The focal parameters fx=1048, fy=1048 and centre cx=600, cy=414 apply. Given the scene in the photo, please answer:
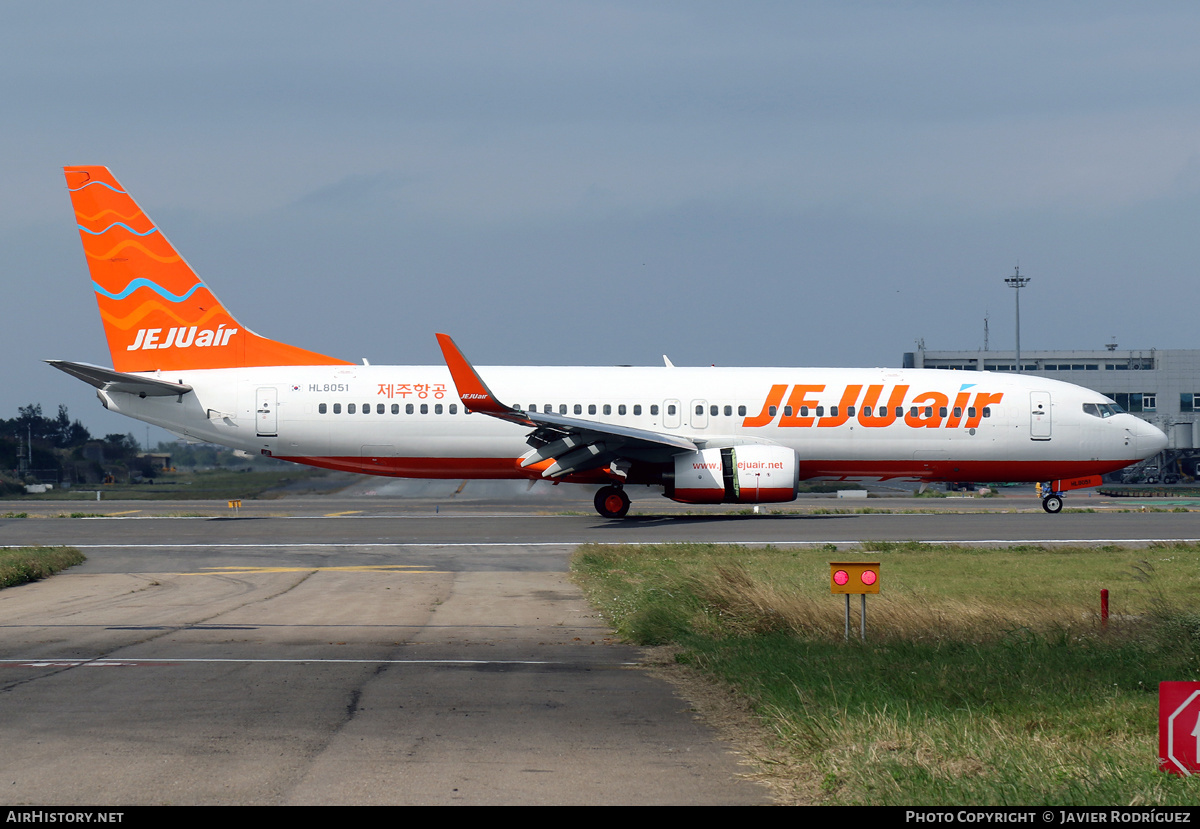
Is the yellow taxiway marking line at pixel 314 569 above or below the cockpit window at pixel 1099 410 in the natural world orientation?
below

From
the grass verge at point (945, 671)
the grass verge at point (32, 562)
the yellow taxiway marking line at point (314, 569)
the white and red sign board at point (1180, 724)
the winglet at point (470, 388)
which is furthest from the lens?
the winglet at point (470, 388)

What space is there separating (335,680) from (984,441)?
2549cm

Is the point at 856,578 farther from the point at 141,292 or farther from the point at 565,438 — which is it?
the point at 141,292

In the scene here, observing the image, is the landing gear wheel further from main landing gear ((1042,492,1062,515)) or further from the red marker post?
the red marker post

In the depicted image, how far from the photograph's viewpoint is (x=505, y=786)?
625 cm

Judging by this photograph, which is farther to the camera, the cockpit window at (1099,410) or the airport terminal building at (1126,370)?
the airport terminal building at (1126,370)

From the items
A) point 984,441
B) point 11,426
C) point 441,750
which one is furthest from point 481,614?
point 11,426

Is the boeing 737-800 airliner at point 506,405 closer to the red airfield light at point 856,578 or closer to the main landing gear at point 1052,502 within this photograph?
the main landing gear at point 1052,502

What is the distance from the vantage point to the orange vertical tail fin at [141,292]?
31.2 meters

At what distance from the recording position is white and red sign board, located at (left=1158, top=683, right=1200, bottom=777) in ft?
17.5

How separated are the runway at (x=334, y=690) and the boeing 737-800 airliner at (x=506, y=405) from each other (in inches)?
352

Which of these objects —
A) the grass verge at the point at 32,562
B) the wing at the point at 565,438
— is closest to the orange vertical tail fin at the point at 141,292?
the wing at the point at 565,438

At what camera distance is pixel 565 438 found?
2861cm
